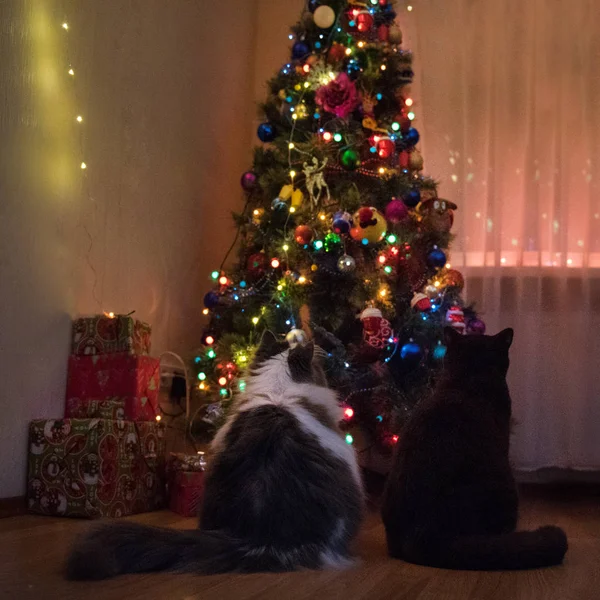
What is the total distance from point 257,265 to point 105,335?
0.68 m

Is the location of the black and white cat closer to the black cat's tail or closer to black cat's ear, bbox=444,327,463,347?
the black cat's tail

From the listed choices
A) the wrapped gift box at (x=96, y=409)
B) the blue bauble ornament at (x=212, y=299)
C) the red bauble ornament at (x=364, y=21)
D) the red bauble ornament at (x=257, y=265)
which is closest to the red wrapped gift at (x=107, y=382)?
the wrapped gift box at (x=96, y=409)

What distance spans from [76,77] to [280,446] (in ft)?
5.32

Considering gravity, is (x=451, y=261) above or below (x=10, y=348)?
above

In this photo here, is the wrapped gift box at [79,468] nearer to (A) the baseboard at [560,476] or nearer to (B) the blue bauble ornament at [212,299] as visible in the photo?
(B) the blue bauble ornament at [212,299]

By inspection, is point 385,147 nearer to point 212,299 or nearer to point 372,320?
point 372,320

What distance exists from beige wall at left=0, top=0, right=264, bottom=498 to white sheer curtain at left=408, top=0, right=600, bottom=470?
1005mm

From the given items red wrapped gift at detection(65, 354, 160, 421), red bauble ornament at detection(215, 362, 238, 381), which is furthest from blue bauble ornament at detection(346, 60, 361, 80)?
red wrapped gift at detection(65, 354, 160, 421)

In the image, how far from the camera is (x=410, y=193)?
2879 mm

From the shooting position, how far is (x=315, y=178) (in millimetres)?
2963

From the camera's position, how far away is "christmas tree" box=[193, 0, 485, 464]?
2799mm

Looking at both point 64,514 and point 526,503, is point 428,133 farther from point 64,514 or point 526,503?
point 64,514

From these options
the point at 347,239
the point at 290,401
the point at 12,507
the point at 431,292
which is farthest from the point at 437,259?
the point at 12,507

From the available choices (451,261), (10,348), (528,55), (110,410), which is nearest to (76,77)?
(10,348)
